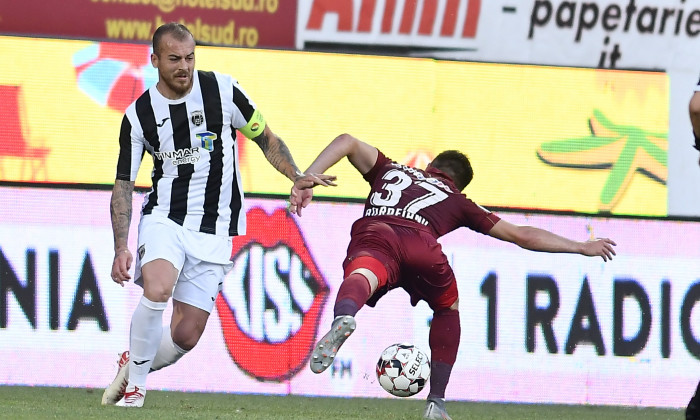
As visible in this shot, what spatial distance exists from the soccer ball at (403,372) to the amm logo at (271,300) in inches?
81.5

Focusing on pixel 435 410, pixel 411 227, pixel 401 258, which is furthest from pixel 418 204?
A: pixel 435 410

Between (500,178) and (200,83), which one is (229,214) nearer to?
(200,83)

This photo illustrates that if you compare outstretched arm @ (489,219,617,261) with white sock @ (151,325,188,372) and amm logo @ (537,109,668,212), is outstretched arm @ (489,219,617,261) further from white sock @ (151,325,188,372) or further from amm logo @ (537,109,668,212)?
amm logo @ (537,109,668,212)

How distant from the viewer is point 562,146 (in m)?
9.03

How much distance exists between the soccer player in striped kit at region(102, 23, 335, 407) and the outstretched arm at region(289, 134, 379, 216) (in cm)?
14

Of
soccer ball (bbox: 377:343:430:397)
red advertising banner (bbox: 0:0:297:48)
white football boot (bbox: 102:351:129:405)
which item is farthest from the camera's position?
red advertising banner (bbox: 0:0:297:48)

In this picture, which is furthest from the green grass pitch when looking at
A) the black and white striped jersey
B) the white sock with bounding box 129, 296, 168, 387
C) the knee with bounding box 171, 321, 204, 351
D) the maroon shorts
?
the black and white striped jersey

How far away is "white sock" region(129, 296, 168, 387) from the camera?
6195mm

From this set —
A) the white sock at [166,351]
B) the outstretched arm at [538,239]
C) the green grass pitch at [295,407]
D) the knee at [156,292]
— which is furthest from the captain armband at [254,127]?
the green grass pitch at [295,407]

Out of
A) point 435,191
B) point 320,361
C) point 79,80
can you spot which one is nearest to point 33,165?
point 79,80

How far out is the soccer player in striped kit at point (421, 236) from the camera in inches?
250

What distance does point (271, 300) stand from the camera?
28.6 ft

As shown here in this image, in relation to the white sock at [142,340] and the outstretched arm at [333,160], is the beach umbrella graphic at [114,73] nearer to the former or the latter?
the outstretched arm at [333,160]

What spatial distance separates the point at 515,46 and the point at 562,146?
1105mm
